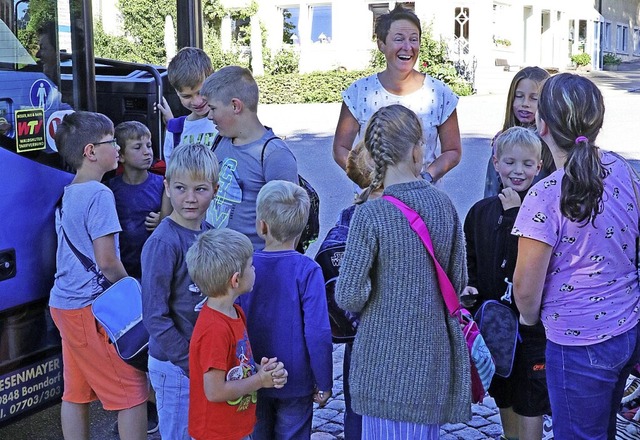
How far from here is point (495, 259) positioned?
147 inches

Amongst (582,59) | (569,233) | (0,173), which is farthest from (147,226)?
(582,59)

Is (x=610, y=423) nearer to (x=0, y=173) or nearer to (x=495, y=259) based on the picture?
(x=495, y=259)

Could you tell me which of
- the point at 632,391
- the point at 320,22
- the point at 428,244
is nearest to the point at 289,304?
the point at 428,244

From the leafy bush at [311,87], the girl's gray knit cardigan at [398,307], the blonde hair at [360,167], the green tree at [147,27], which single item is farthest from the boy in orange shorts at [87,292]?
the green tree at [147,27]

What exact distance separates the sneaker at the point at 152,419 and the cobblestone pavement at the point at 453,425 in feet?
2.84

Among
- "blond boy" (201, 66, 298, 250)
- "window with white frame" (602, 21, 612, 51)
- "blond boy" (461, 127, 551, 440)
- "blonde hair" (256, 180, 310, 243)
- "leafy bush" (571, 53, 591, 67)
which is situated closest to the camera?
"blonde hair" (256, 180, 310, 243)

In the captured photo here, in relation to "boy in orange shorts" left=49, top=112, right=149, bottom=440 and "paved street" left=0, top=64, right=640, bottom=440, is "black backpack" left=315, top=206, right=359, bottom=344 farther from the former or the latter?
"paved street" left=0, top=64, right=640, bottom=440

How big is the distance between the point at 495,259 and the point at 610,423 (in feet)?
3.04

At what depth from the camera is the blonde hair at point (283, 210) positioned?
320cm

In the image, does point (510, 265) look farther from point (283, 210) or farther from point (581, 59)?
point (581, 59)

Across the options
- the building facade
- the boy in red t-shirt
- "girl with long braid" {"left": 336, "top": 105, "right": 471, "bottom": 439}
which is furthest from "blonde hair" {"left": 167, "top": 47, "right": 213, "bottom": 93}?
the building facade

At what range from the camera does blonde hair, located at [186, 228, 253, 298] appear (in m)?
3.04

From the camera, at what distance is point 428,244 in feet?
9.68

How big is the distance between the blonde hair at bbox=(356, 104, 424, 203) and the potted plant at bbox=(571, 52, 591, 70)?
1684 inches
